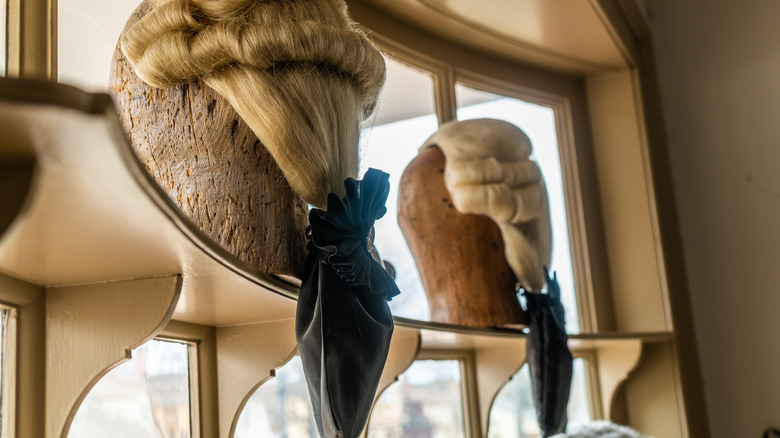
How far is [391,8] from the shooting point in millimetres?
1466

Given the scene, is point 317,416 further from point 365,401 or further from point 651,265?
point 651,265

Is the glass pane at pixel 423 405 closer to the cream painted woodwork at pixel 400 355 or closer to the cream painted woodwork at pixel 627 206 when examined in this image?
the cream painted woodwork at pixel 400 355

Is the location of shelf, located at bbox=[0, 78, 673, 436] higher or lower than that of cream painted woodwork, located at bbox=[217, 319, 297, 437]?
higher

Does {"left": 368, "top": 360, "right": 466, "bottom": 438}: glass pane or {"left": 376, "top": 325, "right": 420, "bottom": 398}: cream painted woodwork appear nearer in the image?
{"left": 376, "top": 325, "right": 420, "bottom": 398}: cream painted woodwork

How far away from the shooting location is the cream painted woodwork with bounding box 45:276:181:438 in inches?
21.2

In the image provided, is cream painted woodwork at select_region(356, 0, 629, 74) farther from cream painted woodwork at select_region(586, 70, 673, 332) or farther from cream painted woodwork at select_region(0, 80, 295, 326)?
cream painted woodwork at select_region(0, 80, 295, 326)

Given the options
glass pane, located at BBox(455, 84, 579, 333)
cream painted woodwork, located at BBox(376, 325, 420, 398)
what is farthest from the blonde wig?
glass pane, located at BBox(455, 84, 579, 333)

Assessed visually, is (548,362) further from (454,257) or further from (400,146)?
(400,146)

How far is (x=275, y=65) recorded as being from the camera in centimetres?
56

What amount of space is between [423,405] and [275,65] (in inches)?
36.5

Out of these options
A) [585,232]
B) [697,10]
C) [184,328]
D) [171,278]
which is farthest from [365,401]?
[697,10]

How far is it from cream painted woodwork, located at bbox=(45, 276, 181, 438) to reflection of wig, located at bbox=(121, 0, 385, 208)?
0.43 feet

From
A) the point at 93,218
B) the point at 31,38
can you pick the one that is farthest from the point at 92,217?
the point at 31,38

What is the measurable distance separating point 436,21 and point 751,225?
3.13ft
